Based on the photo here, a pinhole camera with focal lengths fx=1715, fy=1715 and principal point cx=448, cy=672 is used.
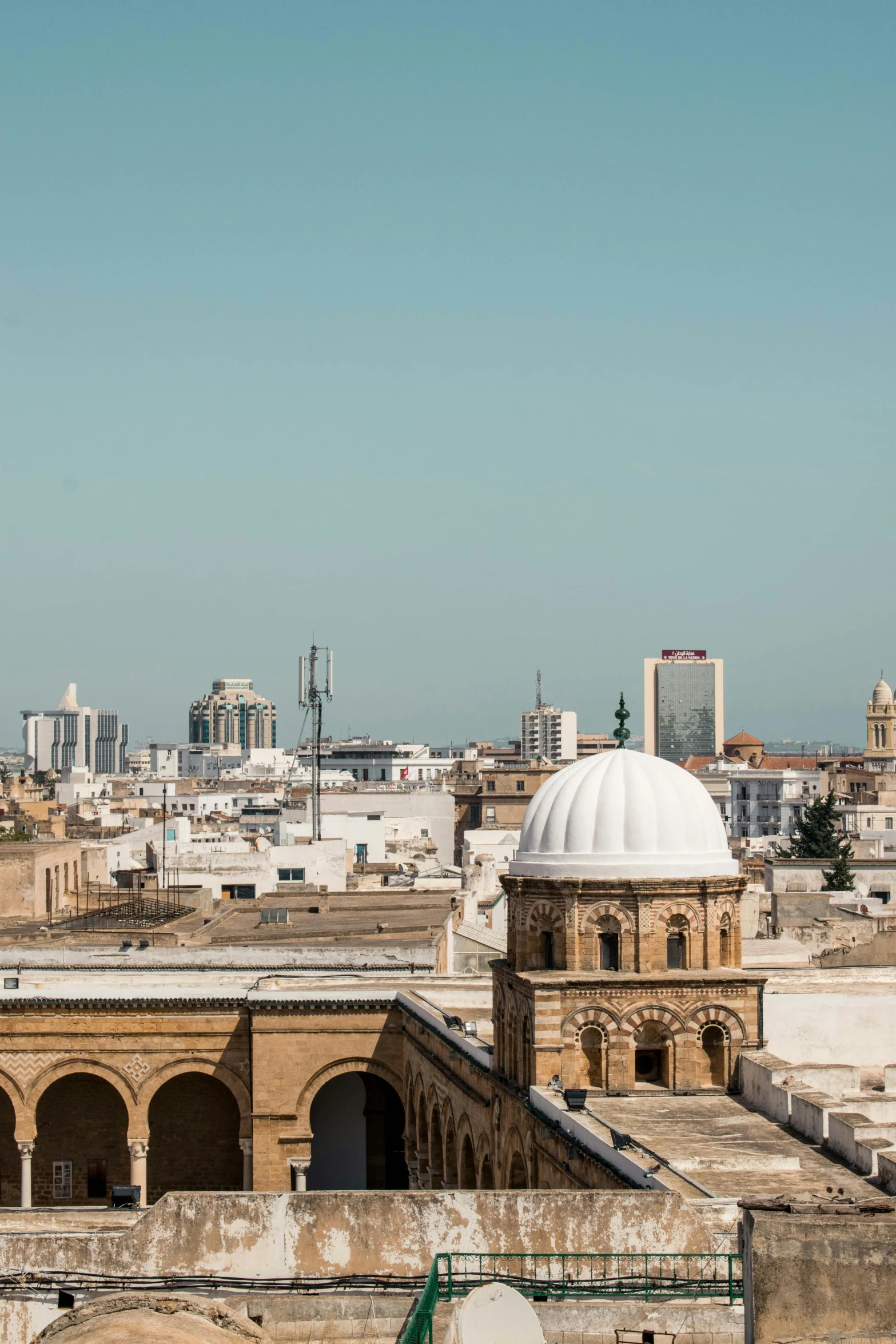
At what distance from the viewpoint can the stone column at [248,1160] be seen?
105 feet

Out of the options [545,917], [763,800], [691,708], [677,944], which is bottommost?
[677,944]

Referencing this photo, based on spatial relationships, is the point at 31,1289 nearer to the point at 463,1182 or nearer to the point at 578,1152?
the point at 578,1152

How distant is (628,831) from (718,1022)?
8.87 feet

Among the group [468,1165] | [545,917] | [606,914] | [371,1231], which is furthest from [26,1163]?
[371,1231]

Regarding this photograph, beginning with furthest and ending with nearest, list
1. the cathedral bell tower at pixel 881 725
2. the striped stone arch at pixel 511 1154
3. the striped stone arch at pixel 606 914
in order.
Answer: the cathedral bell tower at pixel 881 725 → the striped stone arch at pixel 606 914 → the striped stone arch at pixel 511 1154

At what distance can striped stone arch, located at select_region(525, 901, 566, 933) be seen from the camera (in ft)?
73.6

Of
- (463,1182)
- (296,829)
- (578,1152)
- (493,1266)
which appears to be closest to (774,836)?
(296,829)

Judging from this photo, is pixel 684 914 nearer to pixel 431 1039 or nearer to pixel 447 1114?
pixel 447 1114

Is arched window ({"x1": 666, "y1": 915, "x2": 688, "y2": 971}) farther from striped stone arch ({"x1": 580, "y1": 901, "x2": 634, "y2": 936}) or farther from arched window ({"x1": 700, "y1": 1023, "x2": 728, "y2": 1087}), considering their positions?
arched window ({"x1": 700, "y1": 1023, "x2": 728, "y2": 1087})

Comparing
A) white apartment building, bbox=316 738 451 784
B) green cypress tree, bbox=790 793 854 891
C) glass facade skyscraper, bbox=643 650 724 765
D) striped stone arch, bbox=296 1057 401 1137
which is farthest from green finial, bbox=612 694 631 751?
glass facade skyscraper, bbox=643 650 724 765

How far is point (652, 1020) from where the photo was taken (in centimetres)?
2211

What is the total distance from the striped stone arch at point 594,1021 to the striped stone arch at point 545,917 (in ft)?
3.60

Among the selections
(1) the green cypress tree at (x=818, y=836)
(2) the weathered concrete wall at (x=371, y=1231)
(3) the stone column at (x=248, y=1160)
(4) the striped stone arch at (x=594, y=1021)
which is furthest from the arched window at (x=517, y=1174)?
(1) the green cypress tree at (x=818, y=836)

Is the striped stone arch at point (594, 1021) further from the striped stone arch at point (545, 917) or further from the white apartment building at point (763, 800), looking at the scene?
the white apartment building at point (763, 800)
